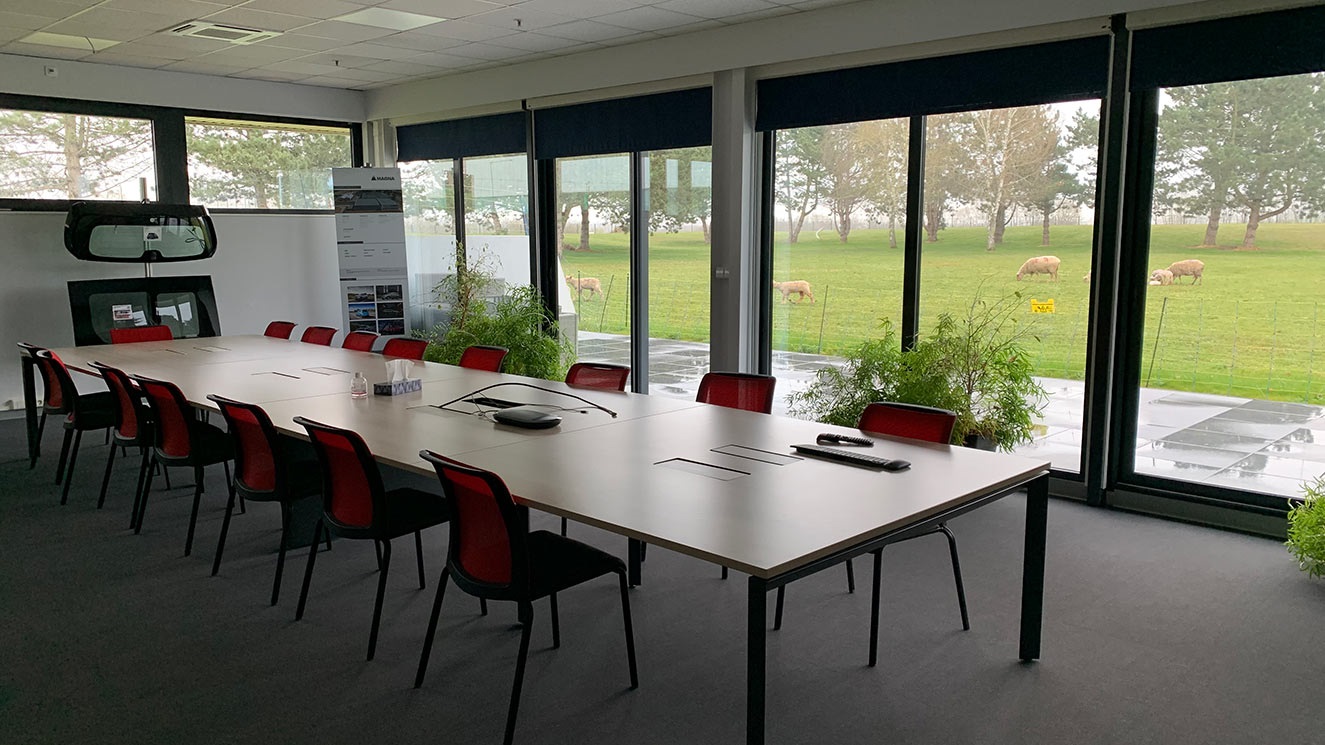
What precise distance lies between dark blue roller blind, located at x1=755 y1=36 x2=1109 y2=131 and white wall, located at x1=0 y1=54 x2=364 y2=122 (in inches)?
218

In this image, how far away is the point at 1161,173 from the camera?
550 centimetres

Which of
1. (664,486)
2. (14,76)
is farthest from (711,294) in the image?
(14,76)

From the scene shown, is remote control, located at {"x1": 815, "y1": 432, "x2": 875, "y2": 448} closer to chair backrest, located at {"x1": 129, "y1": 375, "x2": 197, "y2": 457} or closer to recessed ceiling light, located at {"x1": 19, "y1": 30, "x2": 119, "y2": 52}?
chair backrest, located at {"x1": 129, "y1": 375, "x2": 197, "y2": 457}

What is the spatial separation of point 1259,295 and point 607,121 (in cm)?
523

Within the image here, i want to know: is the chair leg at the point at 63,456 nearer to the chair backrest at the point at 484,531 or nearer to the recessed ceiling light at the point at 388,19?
the recessed ceiling light at the point at 388,19

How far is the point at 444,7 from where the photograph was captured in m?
6.58

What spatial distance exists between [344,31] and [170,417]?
3.88m

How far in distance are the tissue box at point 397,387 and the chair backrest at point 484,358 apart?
88 centimetres

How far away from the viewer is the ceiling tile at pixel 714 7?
21.1ft

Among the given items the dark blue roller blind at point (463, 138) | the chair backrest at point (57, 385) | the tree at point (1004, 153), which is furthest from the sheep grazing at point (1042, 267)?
the chair backrest at point (57, 385)

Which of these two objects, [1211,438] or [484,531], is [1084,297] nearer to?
[1211,438]

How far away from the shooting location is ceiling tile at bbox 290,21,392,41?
7.25m

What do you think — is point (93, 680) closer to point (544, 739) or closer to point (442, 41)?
point (544, 739)

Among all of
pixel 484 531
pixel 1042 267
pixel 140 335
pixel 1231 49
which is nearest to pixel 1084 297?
pixel 1042 267
